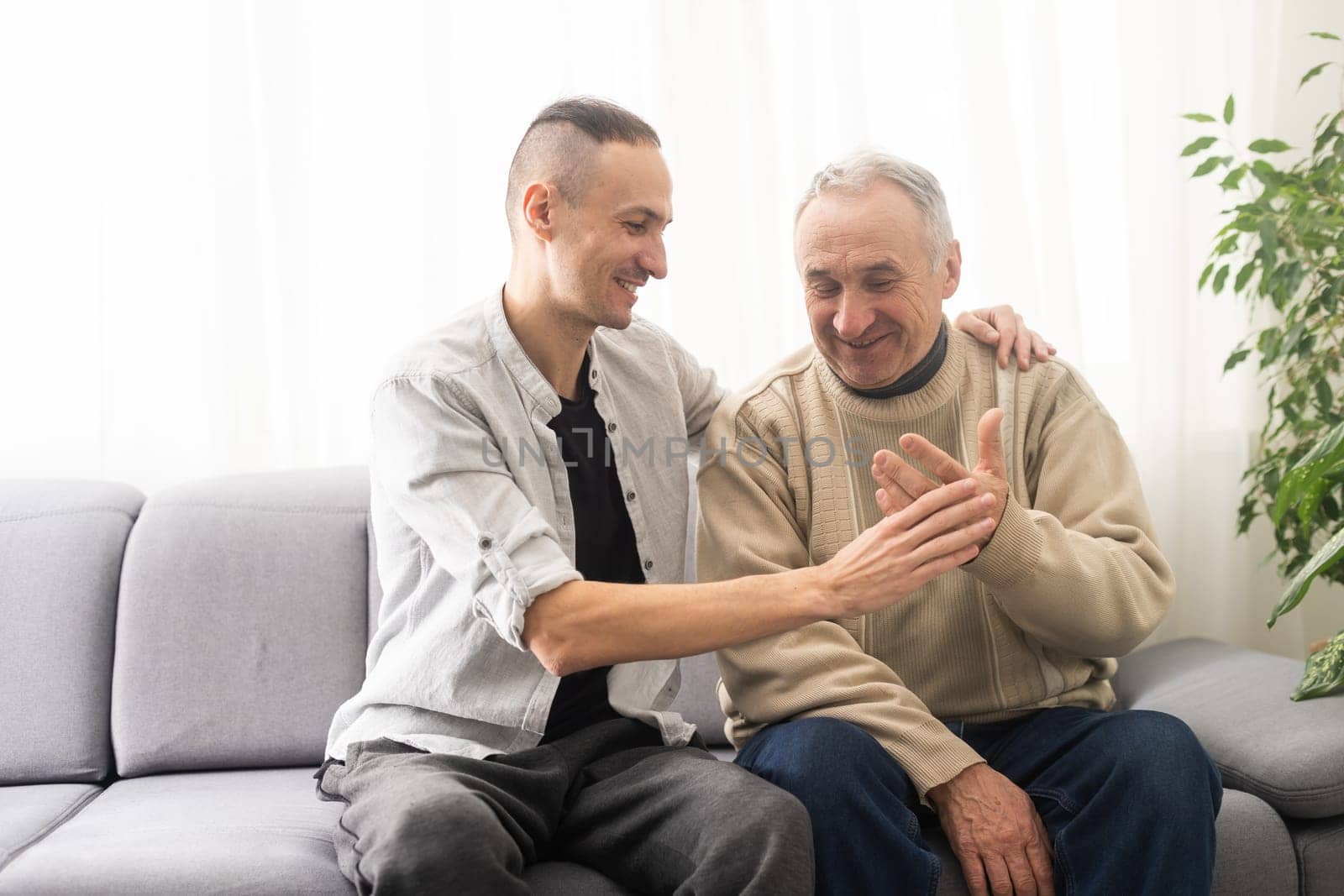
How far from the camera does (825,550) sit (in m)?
1.78

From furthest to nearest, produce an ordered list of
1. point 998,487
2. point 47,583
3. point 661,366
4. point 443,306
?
1. point 443,306
2. point 47,583
3. point 661,366
4. point 998,487

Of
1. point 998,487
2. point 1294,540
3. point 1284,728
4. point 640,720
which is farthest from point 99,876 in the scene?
point 1294,540

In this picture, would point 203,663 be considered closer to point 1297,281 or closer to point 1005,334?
point 1005,334

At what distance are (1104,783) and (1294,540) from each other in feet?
3.58

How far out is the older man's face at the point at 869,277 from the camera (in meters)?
1.72

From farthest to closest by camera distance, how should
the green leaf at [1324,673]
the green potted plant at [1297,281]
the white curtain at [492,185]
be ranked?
the white curtain at [492,185] → the green potted plant at [1297,281] → the green leaf at [1324,673]

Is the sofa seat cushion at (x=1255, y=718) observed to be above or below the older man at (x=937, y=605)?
below

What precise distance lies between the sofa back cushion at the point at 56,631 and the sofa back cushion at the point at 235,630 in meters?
0.04

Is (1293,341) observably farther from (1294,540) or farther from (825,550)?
(825,550)

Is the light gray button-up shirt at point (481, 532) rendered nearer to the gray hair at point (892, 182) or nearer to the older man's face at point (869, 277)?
the older man's face at point (869, 277)

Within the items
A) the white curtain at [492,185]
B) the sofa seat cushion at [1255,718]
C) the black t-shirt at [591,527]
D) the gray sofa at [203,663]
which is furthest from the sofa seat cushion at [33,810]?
the sofa seat cushion at [1255,718]

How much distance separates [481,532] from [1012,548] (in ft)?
2.30

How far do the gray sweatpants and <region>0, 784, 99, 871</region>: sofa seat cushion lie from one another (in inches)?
17.0

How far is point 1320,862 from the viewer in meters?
1.64
